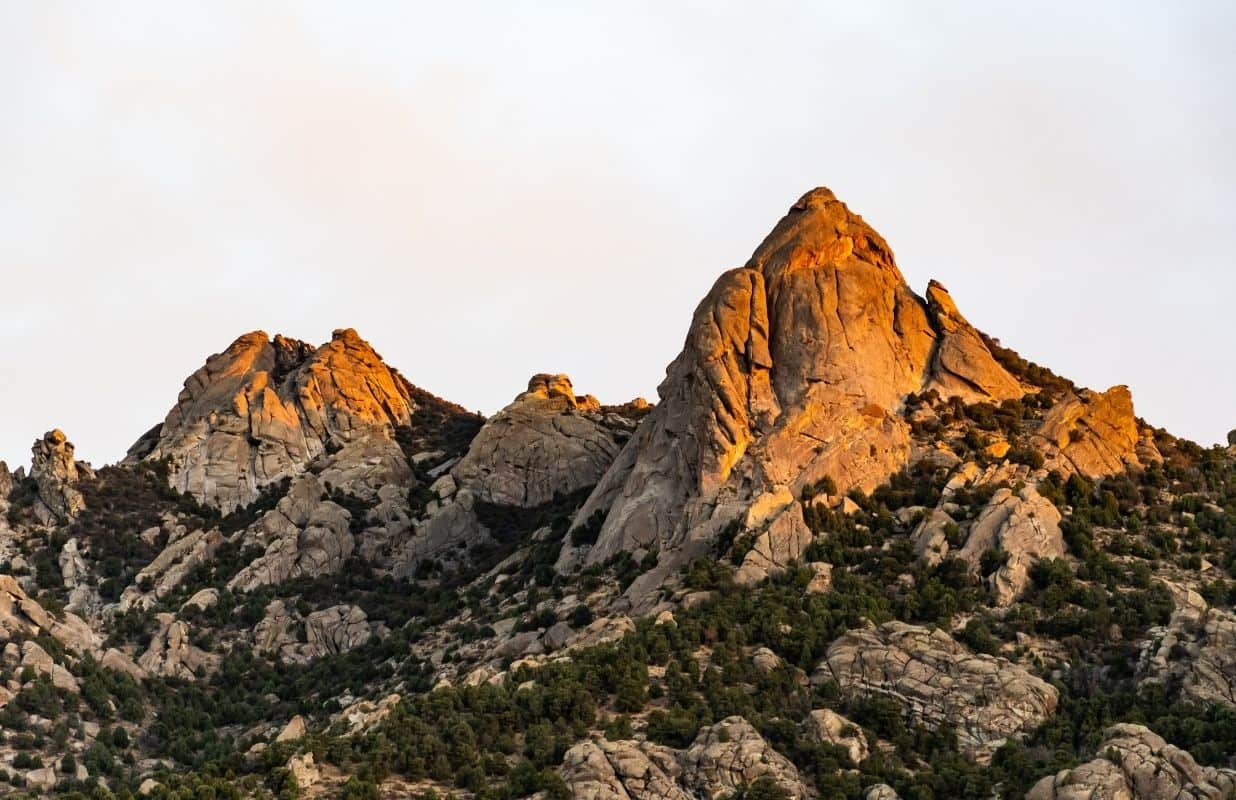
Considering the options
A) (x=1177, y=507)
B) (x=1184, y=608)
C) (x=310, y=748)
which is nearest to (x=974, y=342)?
(x=1177, y=507)

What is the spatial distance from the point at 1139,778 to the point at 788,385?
41351 millimetres

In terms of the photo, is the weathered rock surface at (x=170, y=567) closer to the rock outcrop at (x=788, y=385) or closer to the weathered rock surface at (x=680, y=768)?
the rock outcrop at (x=788, y=385)

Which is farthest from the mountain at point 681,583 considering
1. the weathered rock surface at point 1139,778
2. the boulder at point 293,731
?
the boulder at point 293,731

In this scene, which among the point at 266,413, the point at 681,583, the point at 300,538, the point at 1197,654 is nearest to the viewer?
the point at 1197,654

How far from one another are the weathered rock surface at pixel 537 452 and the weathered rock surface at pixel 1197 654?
2055 inches

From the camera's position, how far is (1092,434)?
123000 millimetres

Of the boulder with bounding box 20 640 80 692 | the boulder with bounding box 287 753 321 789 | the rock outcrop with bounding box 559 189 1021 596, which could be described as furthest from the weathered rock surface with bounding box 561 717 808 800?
the boulder with bounding box 20 640 80 692

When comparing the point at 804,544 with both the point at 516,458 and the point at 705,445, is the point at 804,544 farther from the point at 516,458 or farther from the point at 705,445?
the point at 516,458

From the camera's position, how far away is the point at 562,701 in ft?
326

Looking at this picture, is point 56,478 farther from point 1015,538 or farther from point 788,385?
Answer: point 1015,538

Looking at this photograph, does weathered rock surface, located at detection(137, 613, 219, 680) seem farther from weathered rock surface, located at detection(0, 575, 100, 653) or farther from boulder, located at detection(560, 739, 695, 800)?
boulder, located at detection(560, 739, 695, 800)

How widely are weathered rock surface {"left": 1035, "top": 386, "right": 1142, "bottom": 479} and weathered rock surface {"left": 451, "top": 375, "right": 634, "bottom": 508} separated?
1357 inches

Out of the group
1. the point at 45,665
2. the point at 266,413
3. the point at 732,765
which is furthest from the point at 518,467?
the point at 732,765

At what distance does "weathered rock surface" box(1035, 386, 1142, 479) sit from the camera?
397 ft
